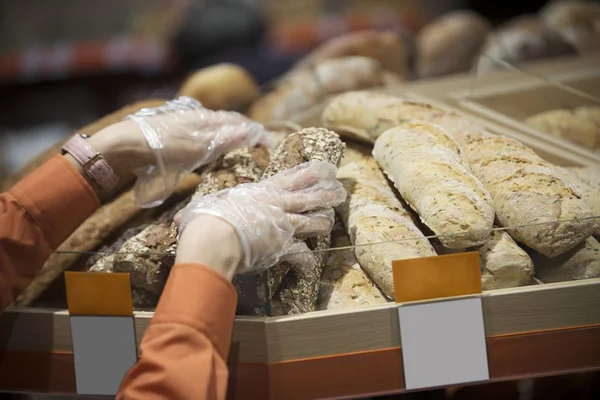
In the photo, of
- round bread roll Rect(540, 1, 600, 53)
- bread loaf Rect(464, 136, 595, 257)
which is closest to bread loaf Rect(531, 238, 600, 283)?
bread loaf Rect(464, 136, 595, 257)

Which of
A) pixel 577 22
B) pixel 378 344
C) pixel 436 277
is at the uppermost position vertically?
pixel 577 22

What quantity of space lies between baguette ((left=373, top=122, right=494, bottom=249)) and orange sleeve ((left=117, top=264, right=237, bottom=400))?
37 cm

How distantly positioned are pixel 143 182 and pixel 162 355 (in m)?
0.53

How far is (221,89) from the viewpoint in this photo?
2.14 m

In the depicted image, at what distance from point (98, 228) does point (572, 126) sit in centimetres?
110

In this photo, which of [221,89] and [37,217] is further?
[221,89]

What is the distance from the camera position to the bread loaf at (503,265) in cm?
101

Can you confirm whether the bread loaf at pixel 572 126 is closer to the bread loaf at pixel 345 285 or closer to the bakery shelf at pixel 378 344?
the bakery shelf at pixel 378 344

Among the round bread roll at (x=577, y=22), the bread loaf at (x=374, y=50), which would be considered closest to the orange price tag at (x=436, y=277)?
the bread loaf at (x=374, y=50)

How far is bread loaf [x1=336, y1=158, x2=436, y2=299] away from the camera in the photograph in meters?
1.02

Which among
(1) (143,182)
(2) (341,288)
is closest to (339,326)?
(2) (341,288)

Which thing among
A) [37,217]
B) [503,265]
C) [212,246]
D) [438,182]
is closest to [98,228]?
[37,217]

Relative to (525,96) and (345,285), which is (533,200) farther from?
(525,96)

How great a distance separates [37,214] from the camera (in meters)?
1.16
